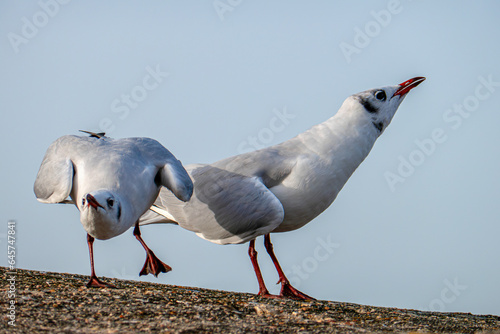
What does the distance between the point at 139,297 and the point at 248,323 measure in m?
1.05

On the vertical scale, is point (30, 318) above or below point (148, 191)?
below

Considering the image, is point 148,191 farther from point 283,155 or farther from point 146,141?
point 283,155

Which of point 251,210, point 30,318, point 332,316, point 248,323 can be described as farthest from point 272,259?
point 30,318

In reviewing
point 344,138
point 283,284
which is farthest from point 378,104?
point 283,284

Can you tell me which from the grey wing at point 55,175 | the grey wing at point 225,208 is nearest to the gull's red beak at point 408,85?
the grey wing at point 225,208

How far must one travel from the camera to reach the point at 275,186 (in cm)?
697

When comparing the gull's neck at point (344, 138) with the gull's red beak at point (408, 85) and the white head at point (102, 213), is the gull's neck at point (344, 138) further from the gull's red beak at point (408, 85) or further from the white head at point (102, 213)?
the white head at point (102, 213)

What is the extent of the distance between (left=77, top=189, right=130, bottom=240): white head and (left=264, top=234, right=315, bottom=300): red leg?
2180mm

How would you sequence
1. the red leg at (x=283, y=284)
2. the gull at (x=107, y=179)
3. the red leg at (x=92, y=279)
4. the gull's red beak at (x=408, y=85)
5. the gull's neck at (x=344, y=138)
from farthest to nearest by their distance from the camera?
the gull's red beak at (x=408, y=85), the gull's neck at (x=344, y=138), the red leg at (x=283, y=284), the red leg at (x=92, y=279), the gull at (x=107, y=179)

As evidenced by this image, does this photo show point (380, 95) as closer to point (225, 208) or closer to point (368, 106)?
point (368, 106)

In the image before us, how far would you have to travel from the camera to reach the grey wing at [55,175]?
19.6 feet

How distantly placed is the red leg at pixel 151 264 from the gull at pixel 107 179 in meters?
1.38

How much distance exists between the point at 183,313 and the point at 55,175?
202 centimetres

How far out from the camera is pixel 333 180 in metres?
7.05
